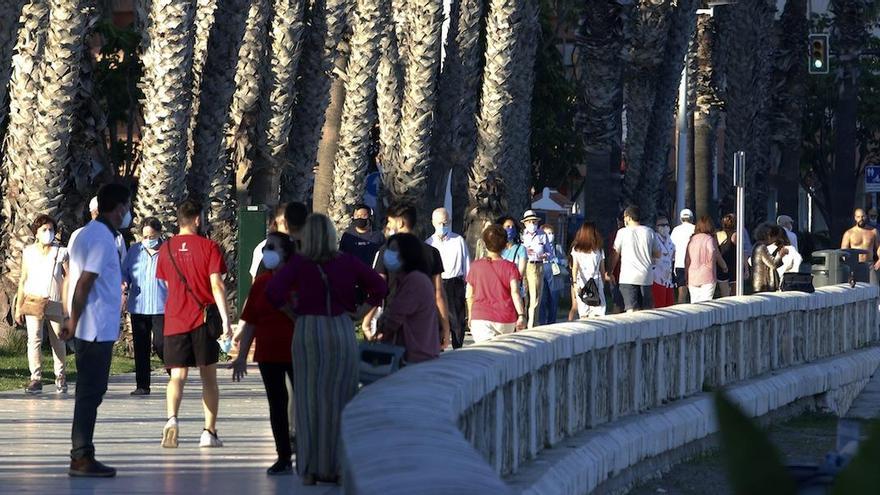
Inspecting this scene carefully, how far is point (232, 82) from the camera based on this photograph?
80.0ft

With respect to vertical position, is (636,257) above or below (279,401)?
above

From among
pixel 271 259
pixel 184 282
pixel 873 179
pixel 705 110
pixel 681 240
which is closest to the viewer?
pixel 271 259

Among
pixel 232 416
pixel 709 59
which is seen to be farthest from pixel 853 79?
pixel 232 416

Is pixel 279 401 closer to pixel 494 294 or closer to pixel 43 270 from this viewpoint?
pixel 494 294

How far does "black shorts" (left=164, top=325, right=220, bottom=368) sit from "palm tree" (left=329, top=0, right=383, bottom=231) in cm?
1813

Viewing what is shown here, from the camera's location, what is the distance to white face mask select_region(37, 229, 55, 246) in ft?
55.4

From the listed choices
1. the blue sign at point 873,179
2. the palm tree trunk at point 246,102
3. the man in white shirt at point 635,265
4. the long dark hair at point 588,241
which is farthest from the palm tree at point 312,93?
the blue sign at point 873,179

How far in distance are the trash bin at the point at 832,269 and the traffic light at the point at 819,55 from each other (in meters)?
10.3

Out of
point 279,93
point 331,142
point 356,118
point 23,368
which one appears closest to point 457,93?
point 356,118

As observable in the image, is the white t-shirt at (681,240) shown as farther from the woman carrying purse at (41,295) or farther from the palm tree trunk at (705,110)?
the palm tree trunk at (705,110)

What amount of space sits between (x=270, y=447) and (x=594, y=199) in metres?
21.6

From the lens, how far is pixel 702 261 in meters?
23.7

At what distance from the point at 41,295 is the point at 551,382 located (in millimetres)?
7421

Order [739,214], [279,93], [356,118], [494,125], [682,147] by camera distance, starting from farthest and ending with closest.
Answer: [682,147] < [494,125] < [356,118] < [279,93] < [739,214]
